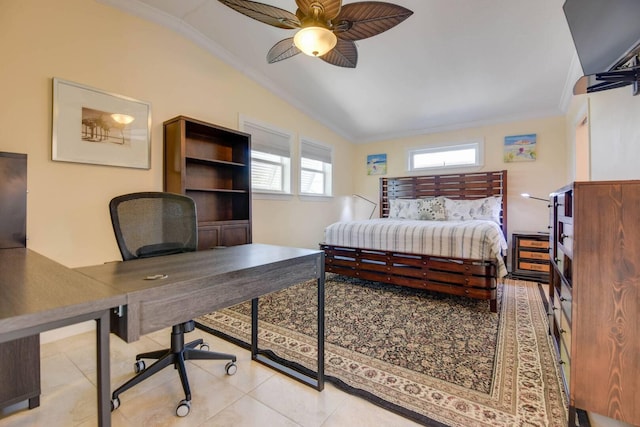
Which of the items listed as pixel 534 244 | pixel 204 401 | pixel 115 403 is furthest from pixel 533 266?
pixel 115 403

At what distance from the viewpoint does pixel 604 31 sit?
4.80 feet

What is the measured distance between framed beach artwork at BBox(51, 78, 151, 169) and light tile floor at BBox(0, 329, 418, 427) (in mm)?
1556

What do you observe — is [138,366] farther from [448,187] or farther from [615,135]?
[448,187]

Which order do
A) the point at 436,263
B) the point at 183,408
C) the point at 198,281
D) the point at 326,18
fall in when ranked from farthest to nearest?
the point at 436,263 < the point at 326,18 < the point at 183,408 < the point at 198,281

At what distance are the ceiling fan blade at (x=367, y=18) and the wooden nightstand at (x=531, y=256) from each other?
3267 mm

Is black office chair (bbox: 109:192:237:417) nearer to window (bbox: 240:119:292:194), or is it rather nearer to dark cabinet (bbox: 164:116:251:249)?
dark cabinet (bbox: 164:116:251:249)

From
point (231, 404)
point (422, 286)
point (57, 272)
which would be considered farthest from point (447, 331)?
point (57, 272)

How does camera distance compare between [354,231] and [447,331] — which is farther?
[354,231]

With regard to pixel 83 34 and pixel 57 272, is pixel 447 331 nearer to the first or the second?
pixel 57 272

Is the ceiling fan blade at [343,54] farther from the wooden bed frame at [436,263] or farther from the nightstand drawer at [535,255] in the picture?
the nightstand drawer at [535,255]

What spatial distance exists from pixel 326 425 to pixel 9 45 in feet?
10.4

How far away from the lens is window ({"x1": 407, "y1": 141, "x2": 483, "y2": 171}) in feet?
15.0

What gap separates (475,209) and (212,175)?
359 centimetres

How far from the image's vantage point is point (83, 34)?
233cm
